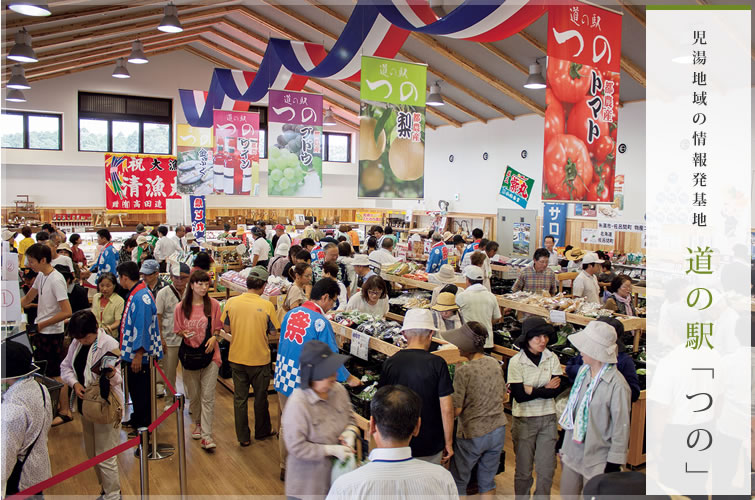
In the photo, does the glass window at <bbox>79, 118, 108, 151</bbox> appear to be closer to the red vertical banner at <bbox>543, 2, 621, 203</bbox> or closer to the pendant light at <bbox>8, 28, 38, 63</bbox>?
the pendant light at <bbox>8, 28, 38, 63</bbox>

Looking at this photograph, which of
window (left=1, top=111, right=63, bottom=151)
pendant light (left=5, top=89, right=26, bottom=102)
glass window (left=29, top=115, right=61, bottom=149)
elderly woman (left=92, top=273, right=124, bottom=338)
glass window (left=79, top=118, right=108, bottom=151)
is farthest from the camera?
glass window (left=79, top=118, right=108, bottom=151)

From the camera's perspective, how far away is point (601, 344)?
350 cm

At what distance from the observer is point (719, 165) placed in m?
3.22

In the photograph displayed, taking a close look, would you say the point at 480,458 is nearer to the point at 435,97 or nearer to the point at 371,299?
the point at 371,299

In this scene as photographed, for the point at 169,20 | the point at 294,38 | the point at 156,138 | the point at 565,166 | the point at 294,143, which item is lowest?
the point at 565,166

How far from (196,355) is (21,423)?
2155 millimetres

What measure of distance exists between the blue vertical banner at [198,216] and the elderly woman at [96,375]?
967cm

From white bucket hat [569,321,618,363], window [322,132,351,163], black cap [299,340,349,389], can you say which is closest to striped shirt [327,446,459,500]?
black cap [299,340,349,389]

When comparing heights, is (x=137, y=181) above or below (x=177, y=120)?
below

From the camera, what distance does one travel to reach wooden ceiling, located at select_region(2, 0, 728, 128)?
1200 centimetres

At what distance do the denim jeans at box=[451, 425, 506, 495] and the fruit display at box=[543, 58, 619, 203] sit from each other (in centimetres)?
252

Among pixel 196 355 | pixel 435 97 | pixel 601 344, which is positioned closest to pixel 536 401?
pixel 601 344

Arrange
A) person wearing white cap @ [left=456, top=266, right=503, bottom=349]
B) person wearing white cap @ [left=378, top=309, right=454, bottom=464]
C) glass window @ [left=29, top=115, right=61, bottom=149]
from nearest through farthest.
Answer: person wearing white cap @ [left=378, top=309, right=454, bottom=464], person wearing white cap @ [left=456, top=266, right=503, bottom=349], glass window @ [left=29, top=115, right=61, bottom=149]

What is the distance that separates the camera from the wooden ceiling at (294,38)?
12000mm
